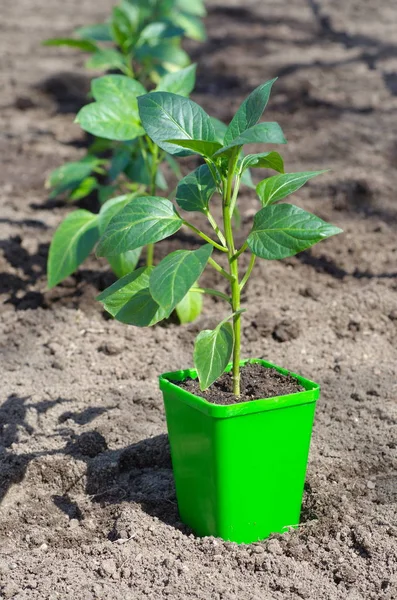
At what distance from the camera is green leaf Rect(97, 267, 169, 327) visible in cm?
163

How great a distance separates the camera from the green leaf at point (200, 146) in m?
1.53

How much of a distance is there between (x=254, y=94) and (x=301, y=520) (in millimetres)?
992

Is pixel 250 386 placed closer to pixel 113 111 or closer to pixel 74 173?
pixel 113 111

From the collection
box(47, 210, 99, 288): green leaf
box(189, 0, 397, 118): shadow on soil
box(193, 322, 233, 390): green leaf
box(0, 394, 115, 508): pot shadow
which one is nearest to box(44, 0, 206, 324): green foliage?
box(47, 210, 99, 288): green leaf

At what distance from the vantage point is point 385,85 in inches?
196

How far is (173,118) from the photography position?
5.45 feet

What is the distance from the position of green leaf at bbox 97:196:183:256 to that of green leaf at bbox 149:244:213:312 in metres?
0.07

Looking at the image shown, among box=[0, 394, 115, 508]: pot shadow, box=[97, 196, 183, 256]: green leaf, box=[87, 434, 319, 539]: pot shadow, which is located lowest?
box=[87, 434, 319, 539]: pot shadow

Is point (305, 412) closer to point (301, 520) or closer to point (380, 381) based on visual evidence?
point (301, 520)

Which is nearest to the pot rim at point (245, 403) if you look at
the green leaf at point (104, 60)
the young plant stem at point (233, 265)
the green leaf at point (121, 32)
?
the young plant stem at point (233, 265)

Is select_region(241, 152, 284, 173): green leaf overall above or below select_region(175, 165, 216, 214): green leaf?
above

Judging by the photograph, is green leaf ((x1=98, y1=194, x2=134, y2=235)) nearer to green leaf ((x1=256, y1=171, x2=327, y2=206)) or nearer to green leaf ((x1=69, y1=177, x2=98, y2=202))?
green leaf ((x1=69, y1=177, x2=98, y2=202))

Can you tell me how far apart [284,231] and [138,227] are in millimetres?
305

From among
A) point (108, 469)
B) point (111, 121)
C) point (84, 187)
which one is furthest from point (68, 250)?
point (108, 469)
